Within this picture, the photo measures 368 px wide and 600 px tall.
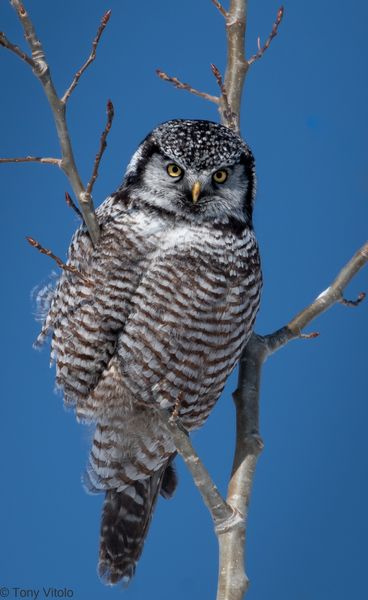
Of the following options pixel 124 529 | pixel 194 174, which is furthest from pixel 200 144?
pixel 124 529

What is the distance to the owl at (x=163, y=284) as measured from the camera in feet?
5.70

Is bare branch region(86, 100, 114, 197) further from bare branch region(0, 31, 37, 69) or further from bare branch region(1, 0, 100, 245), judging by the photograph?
bare branch region(0, 31, 37, 69)

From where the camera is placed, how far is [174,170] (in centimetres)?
174

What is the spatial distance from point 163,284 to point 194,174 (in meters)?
0.23

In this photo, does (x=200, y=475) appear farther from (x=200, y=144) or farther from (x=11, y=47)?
(x=11, y=47)

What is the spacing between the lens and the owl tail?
197 cm

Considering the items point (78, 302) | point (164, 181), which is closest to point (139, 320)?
point (78, 302)

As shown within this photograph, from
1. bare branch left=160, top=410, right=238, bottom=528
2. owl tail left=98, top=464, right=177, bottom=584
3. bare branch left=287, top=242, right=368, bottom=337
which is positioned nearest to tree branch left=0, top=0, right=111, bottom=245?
bare branch left=160, top=410, right=238, bottom=528

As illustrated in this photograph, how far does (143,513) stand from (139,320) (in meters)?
0.53

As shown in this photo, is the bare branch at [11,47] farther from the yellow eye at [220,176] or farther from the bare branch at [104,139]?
the yellow eye at [220,176]

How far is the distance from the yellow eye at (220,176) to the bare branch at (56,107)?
0.96 ft

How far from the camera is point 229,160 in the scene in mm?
1717

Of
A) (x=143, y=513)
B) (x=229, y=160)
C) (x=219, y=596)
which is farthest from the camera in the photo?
(x=143, y=513)

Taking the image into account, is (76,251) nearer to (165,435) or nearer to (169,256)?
(169,256)
